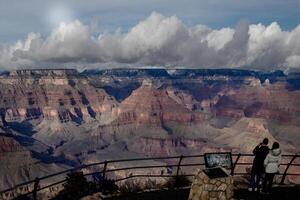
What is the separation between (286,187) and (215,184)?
9.86 m

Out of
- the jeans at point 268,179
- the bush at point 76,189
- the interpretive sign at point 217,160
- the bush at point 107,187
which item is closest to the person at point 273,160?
the jeans at point 268,179

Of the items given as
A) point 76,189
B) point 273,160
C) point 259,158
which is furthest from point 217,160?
point 76,189

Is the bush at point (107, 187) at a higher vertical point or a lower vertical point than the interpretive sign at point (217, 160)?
A: lower

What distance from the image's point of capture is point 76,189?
28.2 metres

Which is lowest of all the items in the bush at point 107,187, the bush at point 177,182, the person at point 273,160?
the bush at point 177,182

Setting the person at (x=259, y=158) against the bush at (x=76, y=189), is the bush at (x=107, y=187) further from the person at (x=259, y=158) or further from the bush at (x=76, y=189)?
the person at (x=259, y=158)

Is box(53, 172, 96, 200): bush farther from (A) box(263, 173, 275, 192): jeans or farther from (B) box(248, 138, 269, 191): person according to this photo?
(A) box(263, 173, 275, 192): jeans

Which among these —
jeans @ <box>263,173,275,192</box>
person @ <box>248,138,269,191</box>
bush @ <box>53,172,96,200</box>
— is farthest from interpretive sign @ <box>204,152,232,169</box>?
bush @ <box>53,172,96,200</box>

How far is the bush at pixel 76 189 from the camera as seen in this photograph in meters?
26.8

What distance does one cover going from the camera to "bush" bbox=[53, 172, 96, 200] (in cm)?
2684

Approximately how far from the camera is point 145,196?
2631 centimetres

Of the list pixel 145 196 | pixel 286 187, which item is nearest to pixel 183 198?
pixel 145 196

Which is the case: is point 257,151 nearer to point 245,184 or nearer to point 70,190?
point 245,184

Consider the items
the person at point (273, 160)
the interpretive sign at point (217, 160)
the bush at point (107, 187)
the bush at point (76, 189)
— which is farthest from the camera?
the bush at point (107, 187)
